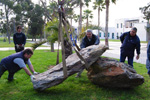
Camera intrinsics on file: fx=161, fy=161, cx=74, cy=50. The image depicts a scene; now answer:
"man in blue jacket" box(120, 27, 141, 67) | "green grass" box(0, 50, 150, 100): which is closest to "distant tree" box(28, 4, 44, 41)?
"man in blue jacket" box(120, 27, 141, 67)

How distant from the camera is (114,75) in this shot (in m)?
4.25

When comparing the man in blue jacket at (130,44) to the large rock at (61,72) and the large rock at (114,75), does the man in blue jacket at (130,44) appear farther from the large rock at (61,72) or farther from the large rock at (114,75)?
the large rock at (61,72)

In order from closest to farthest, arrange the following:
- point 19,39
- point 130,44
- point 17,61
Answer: point 17,61
point 130,44
point 19,39

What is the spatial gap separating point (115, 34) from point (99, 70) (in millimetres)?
64458

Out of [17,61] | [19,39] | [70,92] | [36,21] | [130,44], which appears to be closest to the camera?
[17,61]

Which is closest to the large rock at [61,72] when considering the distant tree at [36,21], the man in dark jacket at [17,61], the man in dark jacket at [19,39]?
the man in dark jacket at [17,61]

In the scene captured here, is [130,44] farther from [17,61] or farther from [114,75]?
[17,61]

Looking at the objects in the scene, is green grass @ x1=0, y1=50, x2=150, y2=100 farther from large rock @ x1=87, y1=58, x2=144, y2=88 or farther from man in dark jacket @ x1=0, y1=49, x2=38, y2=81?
man in dark jacket @ x1=0, y1=49, x2=38, y2=81

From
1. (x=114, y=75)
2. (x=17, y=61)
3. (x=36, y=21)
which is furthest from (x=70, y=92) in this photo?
(x=36, y=21)

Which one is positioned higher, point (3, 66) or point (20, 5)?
point (20, 5)

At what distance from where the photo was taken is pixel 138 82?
173 inches

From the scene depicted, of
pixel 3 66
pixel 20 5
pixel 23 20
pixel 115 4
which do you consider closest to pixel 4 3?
pixel 20 5

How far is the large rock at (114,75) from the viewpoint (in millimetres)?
4242

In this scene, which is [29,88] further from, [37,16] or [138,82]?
[37,16]
